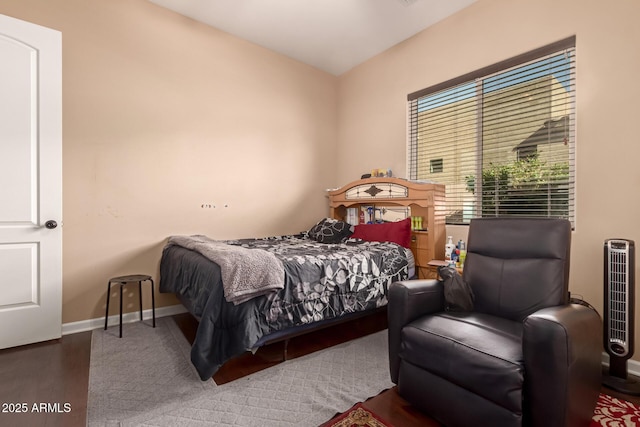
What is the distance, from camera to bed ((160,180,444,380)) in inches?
74.8

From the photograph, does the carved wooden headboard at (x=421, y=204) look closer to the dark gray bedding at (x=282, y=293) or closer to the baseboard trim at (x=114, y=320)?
the dark gray bedding at (x=282, y=293)

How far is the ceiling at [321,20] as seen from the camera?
303 cm

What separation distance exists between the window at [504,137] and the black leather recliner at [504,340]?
872mm

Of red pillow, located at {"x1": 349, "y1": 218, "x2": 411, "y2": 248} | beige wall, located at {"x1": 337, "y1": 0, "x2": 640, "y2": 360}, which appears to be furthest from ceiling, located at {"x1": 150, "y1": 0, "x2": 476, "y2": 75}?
red pillow, located at {"x1": 349, "y1": 218, "x2": 411, "y2": 248}

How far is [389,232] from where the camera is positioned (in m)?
3.26

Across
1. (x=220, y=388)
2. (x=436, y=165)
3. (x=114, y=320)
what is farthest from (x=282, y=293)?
(x=436, y=165)

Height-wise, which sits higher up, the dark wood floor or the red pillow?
the red pillow

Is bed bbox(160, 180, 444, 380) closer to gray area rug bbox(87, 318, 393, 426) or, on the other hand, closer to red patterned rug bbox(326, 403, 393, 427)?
gray area rug bbox(87, 318, 393, 426)

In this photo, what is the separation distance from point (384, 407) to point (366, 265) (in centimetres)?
110

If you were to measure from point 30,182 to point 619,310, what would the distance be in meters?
4.14

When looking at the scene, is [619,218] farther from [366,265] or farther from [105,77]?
[105,77]

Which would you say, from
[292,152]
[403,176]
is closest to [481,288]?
[403,176]

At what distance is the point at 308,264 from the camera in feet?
7.59

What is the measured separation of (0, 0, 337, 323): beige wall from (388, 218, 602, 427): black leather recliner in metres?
2.41
